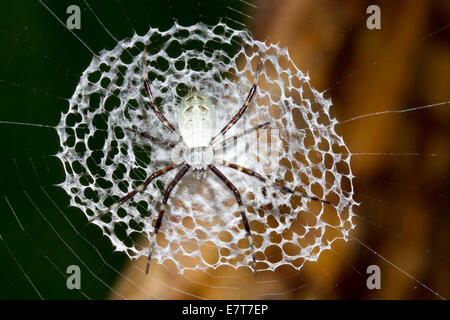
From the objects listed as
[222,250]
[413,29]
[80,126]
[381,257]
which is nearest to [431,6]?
[413,29]

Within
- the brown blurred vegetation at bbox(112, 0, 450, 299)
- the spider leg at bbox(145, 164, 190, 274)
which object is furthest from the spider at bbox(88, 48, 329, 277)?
the brown blurred vegetation at bbox(112, 0, 450, 299)

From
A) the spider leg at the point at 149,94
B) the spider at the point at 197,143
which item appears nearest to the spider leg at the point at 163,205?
the spider at the point at 197,143

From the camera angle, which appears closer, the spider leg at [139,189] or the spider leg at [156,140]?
the spider leg at [139,189]

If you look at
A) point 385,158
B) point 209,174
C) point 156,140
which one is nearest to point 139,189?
point 156,140

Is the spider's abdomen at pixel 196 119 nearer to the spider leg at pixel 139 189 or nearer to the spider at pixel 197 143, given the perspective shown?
the spider at pixel 197 143

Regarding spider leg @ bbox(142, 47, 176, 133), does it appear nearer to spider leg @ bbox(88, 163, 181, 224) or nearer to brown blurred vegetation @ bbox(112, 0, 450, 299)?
spider leg @ bbox(88, 163, 181, 224)

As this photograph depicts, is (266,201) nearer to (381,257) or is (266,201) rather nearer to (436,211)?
(381,257)

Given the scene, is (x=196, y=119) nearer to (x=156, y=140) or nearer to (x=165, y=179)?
(x=156, y=140)
